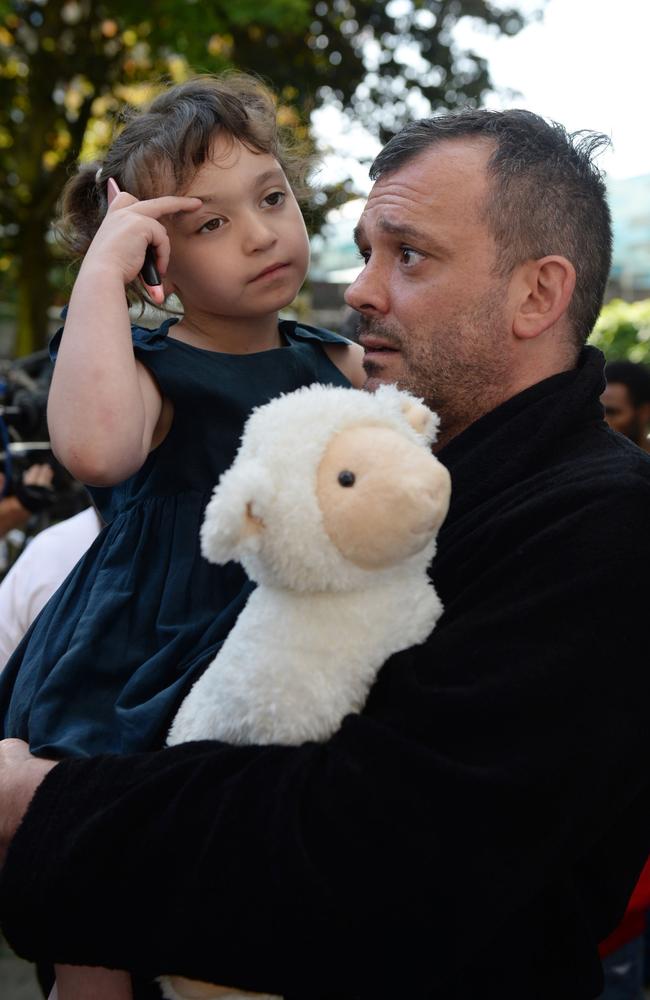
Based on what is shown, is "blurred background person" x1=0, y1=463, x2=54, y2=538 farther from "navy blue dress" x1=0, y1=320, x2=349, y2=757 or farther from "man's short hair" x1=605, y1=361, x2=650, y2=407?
"man's short hair" x1=605, y1=361, x2=650, y2=407

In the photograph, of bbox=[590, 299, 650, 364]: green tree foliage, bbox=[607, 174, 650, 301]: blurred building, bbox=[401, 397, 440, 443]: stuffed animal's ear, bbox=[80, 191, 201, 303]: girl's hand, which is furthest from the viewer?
bbox=[590, 299, 650, 364]: green tree foliage

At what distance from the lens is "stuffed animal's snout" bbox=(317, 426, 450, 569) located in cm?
123

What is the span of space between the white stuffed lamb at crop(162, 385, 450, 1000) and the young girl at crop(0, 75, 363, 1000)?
276 millimetres

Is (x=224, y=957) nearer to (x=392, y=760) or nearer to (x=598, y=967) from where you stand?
(x=392, y=760)

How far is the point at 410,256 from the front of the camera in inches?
78.3

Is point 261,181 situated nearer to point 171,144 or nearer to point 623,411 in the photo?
point 171,144

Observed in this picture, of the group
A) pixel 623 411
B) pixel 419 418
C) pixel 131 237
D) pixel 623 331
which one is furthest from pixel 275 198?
pixel 623 331

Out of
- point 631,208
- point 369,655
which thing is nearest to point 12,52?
point 631,208

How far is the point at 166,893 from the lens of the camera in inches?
53.3

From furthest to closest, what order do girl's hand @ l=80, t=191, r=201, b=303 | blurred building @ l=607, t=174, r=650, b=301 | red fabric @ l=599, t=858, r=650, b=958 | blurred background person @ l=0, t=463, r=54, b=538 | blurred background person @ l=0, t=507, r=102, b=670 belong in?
blurred building @ l=607, t=174, r=650, b=301 → blurred background person @ l=0, t=463, r=54, b=538 → blurred background person @ l=0, t=507, r=102, b=670 → red fabric @ l=599, t=858, r=650, b=958 → girl's hand @ l=80, t=191, r=201, b=303

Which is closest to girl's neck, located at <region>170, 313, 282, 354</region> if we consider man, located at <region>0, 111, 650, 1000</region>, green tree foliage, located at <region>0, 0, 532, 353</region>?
man, located at <region>0, 111, 650, 1000</region>

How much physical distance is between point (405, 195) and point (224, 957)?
1423mm

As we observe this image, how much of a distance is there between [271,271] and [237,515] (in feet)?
3.03

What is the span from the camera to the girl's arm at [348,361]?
222 cm
